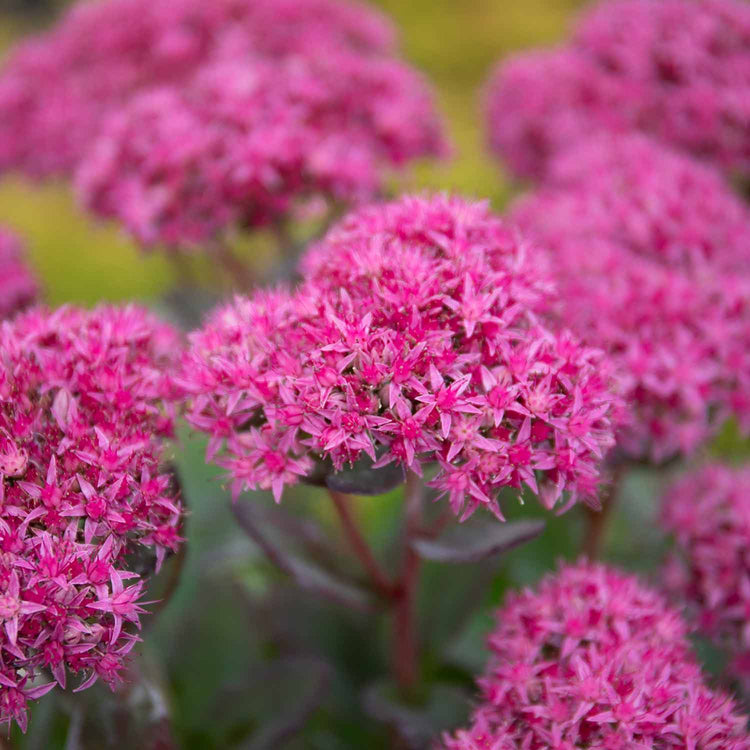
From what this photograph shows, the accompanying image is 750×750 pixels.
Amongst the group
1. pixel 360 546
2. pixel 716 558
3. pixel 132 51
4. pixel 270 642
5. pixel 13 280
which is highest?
pixel 132 51

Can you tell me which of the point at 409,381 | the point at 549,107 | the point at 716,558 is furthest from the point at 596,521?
the point at 549,107

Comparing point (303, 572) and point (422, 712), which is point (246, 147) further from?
point (422, 712)

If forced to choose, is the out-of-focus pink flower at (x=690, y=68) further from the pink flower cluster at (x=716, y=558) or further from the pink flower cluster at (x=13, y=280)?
the pink flower cluster at (x=13, y=280)

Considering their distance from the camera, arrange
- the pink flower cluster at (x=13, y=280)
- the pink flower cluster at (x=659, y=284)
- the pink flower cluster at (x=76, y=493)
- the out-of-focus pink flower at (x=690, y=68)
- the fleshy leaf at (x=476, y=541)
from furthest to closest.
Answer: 1. the out-of-focus pink flower at (x=690, y=68)
2. the pink flower cluster at (x=13, y=280)
3. the pink flower cluster at (x=659, y=284)
4. the fleshy leaf at (x=476, y=541)
5. the pink flower cluster at (x=76, y=493)

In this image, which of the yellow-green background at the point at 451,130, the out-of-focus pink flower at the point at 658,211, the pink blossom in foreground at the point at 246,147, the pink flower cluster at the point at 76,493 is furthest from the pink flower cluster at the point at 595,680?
the yellow-green background at the point at 451,130

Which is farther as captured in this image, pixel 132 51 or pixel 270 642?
pixel 132 51
